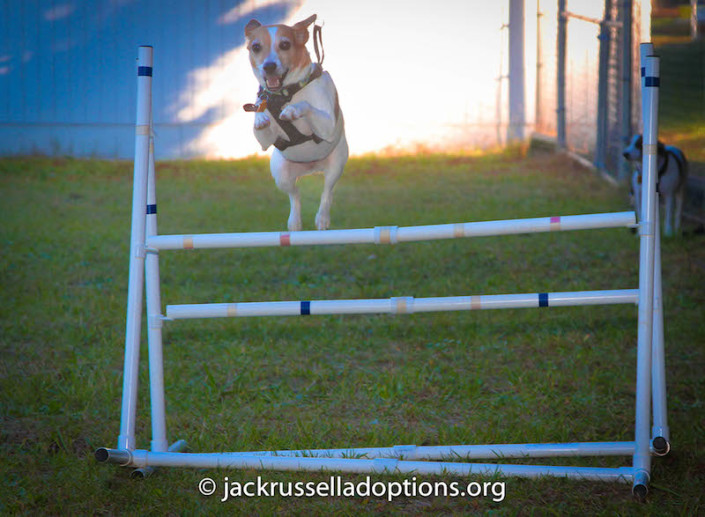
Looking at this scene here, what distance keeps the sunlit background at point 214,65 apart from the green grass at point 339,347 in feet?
1.51

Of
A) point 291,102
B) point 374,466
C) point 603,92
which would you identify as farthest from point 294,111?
point 603,92

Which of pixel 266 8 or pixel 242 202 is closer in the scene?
pixel 266 8

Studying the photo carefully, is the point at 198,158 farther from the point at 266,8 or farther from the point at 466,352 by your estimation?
the point at 466,352

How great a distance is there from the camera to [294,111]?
6.93 ft

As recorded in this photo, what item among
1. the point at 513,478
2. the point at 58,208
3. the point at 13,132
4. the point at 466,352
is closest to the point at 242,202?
the point at 58,208

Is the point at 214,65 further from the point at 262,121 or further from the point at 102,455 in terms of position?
the point at 102,455

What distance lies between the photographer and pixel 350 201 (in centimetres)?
627

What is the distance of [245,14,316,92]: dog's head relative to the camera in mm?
2090

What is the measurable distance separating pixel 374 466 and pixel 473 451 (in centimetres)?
32

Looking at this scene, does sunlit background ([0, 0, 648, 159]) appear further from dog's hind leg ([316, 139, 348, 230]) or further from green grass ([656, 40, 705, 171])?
green grass ([656, 40, 705, 171])

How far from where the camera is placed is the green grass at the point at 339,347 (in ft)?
7.88

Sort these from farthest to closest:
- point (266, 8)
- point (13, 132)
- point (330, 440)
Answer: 1. point (13, 132)
2. point (330, 440)
3. point (266, 8)

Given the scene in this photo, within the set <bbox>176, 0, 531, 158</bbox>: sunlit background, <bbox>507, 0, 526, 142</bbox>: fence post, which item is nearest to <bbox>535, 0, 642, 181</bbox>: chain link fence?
<bbox>507, 0, 526, 142</bbox>: fence post

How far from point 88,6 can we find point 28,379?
1522 millimetres
